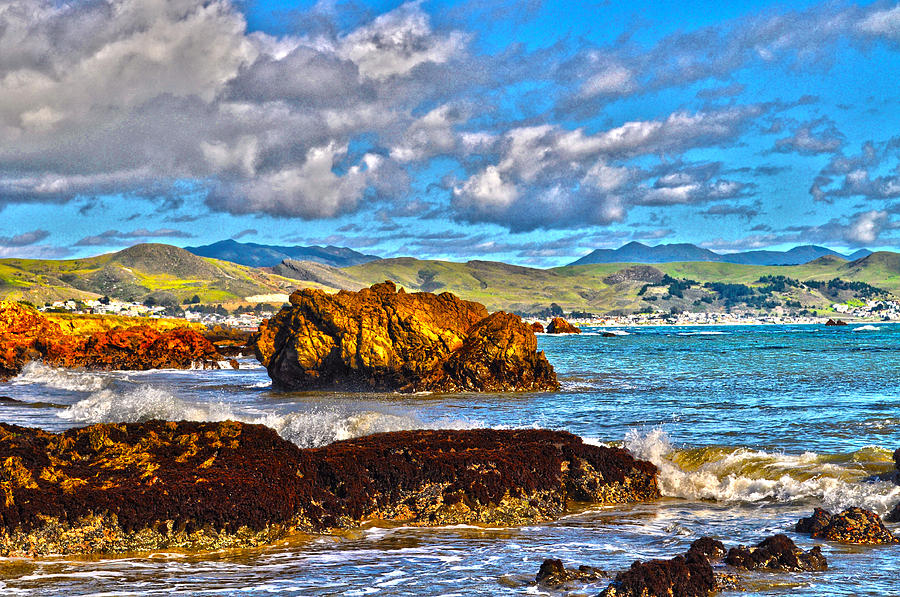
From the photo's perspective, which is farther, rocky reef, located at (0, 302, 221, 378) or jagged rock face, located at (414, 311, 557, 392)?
rocky reef, located at (0, 302, 221, 378)

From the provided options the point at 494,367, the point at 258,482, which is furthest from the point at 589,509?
the point at 494,367

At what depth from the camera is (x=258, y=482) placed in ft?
35.3

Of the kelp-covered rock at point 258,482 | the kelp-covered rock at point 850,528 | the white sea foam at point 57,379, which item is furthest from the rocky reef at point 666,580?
the white sea foam at point 57,379

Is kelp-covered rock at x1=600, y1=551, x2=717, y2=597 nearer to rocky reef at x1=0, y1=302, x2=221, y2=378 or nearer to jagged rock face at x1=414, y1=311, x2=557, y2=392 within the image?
jagged rock face at x1=414, y1=311, x2=557, y2=392

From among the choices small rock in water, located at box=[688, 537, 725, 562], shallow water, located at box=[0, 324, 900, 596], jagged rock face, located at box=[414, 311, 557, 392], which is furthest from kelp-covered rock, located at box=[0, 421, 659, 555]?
jagged rock face, located at box=[414, 311, 557, 392]

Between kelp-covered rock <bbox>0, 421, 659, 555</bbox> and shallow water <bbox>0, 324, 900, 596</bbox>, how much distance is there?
44 cm

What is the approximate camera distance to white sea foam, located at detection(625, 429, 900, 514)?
1249 centimetres

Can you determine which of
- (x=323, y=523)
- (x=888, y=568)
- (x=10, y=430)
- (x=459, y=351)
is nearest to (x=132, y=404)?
(x=10, y=430)

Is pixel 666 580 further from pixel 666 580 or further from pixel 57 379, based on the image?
pixel 57 379

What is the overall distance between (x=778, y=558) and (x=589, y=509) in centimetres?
380

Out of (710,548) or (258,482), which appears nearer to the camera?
(710,548)

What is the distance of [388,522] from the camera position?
1128 cm

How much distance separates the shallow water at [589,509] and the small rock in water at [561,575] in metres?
0.28

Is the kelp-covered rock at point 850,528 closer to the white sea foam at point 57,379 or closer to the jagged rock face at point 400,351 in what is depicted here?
the jagged rock face at point 400,351
